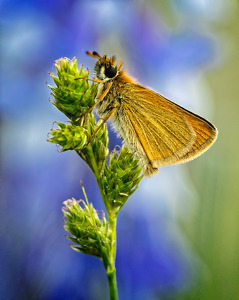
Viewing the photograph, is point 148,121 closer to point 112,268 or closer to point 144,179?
point 112,268

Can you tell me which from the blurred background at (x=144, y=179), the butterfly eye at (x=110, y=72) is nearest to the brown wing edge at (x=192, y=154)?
the butterfly eye at (x=110, y=72)

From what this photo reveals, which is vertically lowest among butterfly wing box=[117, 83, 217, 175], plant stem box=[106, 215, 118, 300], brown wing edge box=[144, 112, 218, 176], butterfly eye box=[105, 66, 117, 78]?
plant stem box=[106, 215, 118, 300]

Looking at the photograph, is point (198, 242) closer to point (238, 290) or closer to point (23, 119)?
point (238, 290)

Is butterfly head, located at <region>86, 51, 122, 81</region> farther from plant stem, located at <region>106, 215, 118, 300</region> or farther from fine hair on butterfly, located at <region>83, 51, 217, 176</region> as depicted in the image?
plant stem, located at <region>106, 215, 118, 300</region>

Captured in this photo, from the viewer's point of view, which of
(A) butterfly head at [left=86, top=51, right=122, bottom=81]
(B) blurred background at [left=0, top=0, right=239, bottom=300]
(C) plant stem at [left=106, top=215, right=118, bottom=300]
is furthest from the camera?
(B) blurred background at [left=0, top=0, right=239, bottom=300]

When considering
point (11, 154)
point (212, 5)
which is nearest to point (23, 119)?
point (11, 154)

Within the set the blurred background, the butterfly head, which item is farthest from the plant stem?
the blurred background

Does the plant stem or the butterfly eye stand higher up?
→ the butterfly eye
